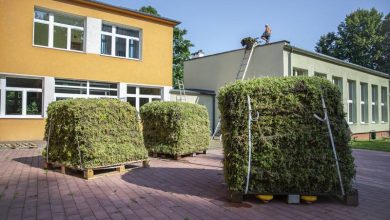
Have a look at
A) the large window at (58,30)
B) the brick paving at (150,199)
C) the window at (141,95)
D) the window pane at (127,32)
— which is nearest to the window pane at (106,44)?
the window pane at (127,32)

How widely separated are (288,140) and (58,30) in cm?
1528

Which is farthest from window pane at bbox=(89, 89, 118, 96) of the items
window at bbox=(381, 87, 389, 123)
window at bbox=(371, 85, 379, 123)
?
window at bbox=(381, 87, 389, 123)

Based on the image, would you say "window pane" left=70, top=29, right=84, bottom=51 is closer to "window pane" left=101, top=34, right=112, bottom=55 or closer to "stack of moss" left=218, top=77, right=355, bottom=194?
"window pane" left=101, top=34, right=112, bottom=55

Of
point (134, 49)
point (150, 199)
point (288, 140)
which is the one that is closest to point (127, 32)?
point (134, 49)

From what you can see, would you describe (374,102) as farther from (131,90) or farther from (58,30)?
(58,30)

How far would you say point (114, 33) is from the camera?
18641mm

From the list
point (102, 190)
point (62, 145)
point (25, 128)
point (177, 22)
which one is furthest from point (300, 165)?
point (177, 22)

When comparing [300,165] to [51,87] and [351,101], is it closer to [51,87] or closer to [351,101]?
[51,87]

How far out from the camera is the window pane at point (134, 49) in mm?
19281

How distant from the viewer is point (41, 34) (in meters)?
16.0

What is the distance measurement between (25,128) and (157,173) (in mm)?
10599

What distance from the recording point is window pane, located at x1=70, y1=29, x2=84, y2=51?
671 inches

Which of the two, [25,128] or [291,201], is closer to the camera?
[291,201]

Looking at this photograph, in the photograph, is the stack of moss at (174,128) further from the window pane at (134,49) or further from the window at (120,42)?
the window pane at (134,49)
